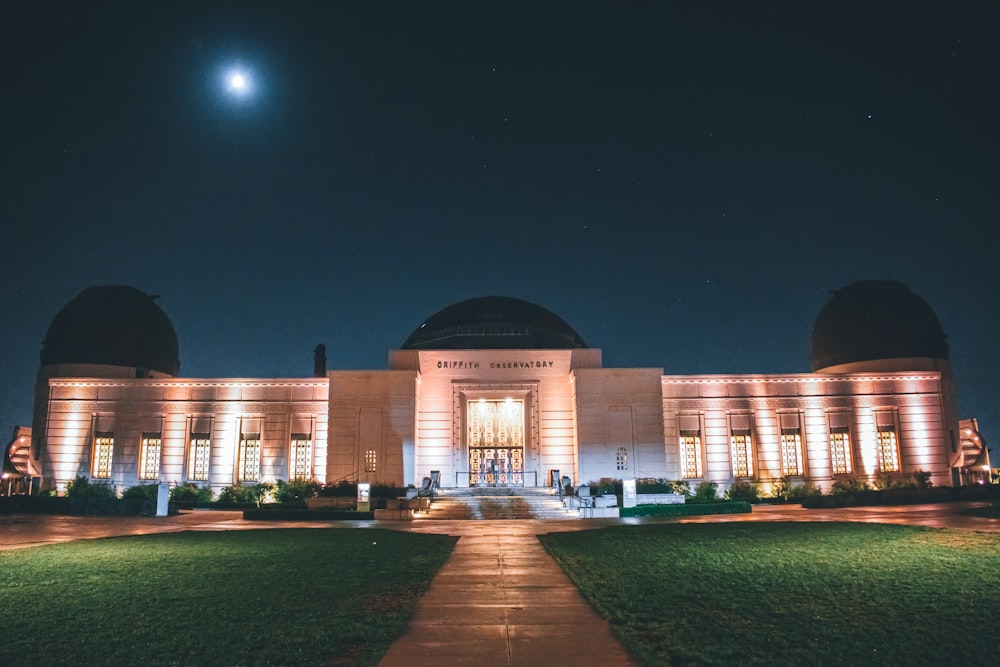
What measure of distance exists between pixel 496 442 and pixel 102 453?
22.0 m

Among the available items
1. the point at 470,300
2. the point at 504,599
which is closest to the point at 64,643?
the point at 504,599

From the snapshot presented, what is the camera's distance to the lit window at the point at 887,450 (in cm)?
3719

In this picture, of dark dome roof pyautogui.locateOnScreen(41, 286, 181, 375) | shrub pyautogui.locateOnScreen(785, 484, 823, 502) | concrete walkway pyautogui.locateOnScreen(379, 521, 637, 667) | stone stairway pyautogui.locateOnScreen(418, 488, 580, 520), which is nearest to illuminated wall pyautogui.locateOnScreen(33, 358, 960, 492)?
shrub pyautogui.locateOnScreen(785, 484, 823, 502)

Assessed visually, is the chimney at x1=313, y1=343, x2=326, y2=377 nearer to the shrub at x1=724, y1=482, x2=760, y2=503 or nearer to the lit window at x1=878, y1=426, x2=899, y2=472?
the shrub at x1=724, y1=482, x2=760, y2=503

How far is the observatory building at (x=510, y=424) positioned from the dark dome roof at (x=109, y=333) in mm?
3822

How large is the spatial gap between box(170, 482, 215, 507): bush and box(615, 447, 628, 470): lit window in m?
21.1

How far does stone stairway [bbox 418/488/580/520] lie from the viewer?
28.5 meters

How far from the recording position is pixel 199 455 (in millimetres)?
37312

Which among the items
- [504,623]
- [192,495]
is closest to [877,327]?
[192,495]

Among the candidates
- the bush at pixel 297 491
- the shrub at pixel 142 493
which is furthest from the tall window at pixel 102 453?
the bush at pixel 297 491

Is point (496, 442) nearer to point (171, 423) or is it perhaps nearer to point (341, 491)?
point (341, 491)

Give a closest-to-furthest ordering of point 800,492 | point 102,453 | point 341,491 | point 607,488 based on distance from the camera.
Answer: point 341,491 < point 607,488 < point 800,492 < point 102,453

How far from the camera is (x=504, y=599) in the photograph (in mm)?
9469

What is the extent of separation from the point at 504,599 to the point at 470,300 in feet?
133
